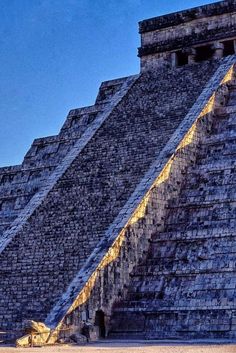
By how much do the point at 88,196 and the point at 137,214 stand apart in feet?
6.78

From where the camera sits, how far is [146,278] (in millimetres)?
15039

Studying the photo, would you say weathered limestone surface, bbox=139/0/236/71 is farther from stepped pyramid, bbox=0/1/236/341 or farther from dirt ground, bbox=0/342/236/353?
dirt ground, bbox=0/342/236/353

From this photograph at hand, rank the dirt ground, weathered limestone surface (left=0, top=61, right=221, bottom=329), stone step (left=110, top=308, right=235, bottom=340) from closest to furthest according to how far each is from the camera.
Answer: the dirt ground < stone step (left=110, top=308, right=235, bottom=340) < weathered limestone surface (left=0, top=61, right=221, bottom=329)

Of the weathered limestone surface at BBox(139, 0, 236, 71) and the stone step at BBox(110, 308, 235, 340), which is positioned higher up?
the weathered limestone surface at BBox(139, 0, 236, 71)

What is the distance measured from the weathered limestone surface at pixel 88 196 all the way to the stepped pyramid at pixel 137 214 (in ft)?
0.10

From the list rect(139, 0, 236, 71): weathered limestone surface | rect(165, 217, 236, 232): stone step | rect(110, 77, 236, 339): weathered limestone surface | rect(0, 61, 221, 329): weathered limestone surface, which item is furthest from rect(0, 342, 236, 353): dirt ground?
rect(139, 0, 236, 71): weathered limestone surface

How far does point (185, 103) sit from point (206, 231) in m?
5.49

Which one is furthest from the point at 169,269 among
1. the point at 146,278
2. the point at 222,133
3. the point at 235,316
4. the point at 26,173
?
the point at 26,173

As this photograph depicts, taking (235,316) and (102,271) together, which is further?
(102,271)

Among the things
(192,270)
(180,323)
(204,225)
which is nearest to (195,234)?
(204,225)

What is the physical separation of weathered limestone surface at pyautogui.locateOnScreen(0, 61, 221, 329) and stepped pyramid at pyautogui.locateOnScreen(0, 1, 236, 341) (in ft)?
0.10

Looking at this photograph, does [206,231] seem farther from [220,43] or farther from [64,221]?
[220,43]

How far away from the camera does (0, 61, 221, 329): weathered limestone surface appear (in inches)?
603

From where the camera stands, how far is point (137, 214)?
51.5 ft
